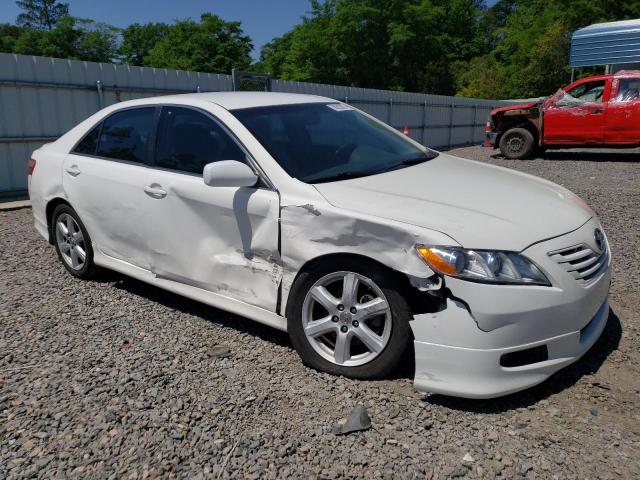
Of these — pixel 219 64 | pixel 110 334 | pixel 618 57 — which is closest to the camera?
pixel 110 334

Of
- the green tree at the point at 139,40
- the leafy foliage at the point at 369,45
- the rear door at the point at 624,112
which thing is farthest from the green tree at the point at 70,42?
the rear door at the point at 624,112

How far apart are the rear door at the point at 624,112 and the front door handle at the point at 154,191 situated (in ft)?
40.1

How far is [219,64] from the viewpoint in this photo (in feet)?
180

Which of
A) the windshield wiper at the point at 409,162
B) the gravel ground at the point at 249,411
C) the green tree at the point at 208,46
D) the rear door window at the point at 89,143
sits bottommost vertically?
the gravel ground at the point at 249,411

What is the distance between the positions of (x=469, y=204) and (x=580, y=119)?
11.9 meters

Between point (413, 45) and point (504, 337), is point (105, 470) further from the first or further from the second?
point (413, 45)

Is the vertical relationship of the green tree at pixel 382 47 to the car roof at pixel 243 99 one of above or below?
above

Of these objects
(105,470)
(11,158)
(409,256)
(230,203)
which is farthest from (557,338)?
(11,158)

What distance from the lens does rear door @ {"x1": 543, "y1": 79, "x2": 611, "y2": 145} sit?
12.7 meters

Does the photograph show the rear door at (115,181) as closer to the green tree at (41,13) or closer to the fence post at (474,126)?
the fence post at (474,126)

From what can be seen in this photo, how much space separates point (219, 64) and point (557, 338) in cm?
5679

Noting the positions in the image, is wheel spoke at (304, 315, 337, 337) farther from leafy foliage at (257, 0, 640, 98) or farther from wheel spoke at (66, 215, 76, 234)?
leafy foliage at (257, 0, 640, 98)

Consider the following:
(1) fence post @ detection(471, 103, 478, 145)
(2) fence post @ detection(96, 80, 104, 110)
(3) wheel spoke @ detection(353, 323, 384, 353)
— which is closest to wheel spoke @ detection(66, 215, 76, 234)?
(3) wheel spoke @ detection(353, 323, 384, 353)

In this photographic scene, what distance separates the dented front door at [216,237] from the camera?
10.0ft
